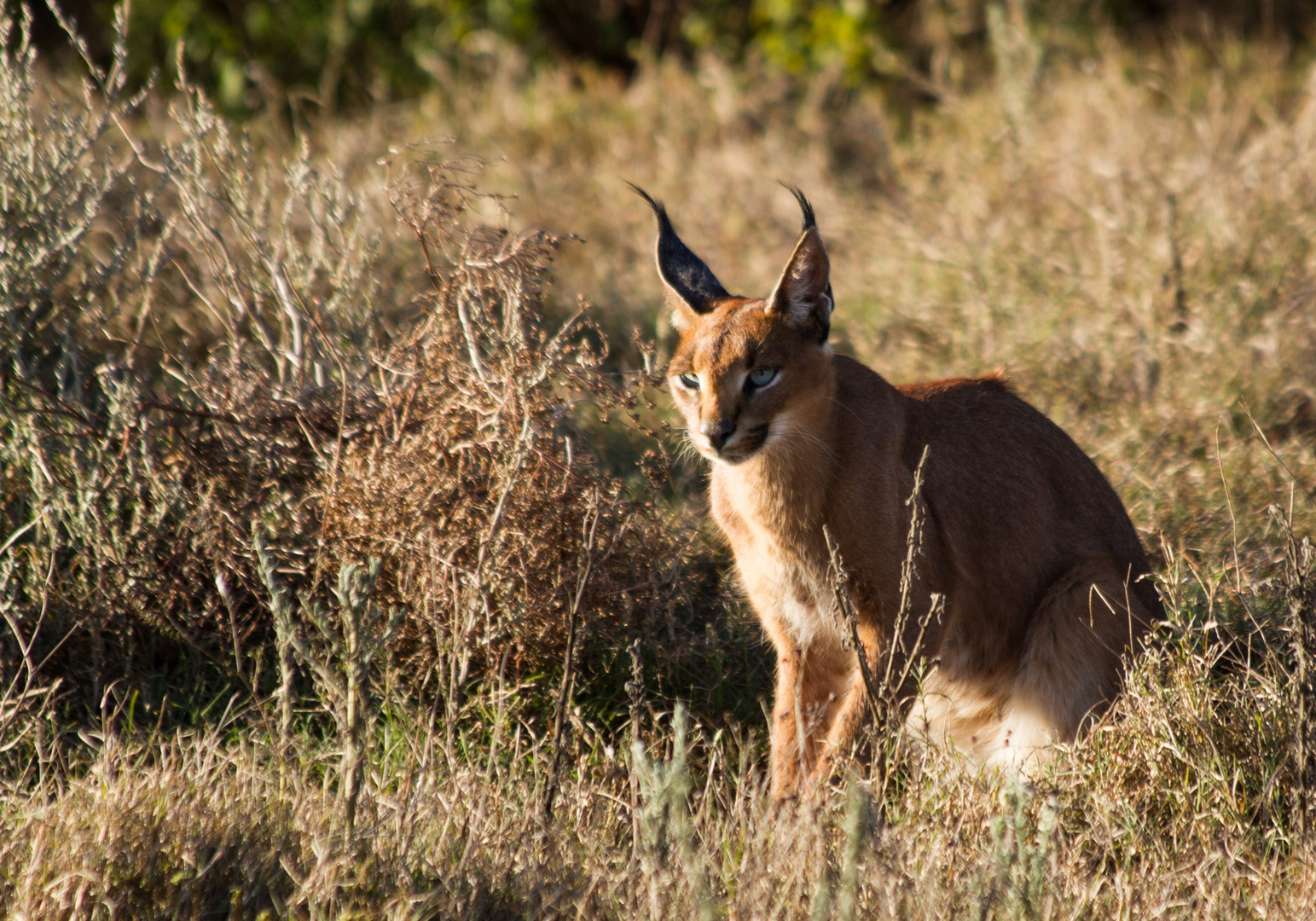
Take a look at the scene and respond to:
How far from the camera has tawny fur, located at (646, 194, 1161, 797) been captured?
313cm

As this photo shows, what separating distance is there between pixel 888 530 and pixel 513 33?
26.5ft

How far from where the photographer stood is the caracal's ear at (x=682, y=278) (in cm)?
336

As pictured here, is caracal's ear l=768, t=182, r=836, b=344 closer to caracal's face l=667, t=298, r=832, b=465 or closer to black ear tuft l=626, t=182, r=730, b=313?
caracal's face l=667, t=298, r=832, b=465

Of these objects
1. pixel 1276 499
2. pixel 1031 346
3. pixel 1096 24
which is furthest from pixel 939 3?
pixel 1276 499

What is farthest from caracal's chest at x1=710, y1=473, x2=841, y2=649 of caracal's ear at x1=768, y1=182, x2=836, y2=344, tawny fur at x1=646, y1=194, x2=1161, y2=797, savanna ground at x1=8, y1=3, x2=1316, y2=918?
caracal's ear at x1=768, y1=182, x2=836, y2=344

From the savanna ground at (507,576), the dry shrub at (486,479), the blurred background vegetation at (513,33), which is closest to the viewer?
the savanna ground at (507,576)

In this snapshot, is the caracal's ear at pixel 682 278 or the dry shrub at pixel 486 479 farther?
the caracal's ear at pixel 682 278

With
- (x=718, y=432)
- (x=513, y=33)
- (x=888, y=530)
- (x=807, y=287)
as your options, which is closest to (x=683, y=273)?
(x=807, y=287)

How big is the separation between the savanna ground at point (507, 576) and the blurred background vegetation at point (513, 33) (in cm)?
380

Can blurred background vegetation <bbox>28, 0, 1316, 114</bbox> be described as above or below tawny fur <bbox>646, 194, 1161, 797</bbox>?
below

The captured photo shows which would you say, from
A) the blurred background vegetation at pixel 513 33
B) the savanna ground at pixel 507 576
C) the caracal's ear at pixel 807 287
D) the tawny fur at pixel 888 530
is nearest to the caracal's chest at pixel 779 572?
the tawny fur at pixel 888 530

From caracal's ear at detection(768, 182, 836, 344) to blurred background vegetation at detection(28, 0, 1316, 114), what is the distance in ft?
21.7

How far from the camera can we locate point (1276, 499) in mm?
4262

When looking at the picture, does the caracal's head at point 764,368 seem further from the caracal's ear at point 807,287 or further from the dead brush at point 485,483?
the dead brush at point 485,483
